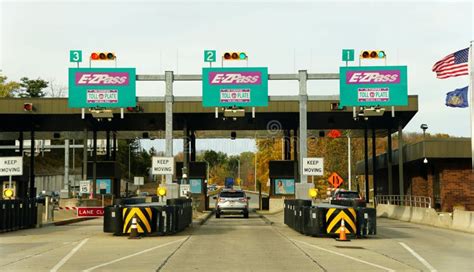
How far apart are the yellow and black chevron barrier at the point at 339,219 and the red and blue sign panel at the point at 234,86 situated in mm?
10460

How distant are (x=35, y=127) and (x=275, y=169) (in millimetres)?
19260

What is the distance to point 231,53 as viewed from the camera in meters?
28.4

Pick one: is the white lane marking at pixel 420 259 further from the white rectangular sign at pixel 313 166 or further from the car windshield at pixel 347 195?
the car windshield at pixel 347 195

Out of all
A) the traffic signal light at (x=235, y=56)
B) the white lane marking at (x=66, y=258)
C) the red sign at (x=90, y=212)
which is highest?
the traffic signal light at (x=235, y=56)

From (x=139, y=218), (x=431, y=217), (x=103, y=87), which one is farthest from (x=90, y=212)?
(x=431, y=217)

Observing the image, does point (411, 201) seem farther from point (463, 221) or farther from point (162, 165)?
point (162, 165)

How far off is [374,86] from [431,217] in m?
6.89

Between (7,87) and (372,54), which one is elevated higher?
(7,87)

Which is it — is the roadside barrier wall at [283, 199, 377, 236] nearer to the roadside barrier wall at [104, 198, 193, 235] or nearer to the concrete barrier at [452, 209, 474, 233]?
the roadside barrier wall at [104, 198, 193, 235]

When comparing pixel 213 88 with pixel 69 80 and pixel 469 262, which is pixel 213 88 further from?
pixel 469 262

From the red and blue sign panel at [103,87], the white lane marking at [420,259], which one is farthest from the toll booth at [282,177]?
the white lane marking at [420,259]

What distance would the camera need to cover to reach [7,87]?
95.3m

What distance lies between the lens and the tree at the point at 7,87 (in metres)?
94.1

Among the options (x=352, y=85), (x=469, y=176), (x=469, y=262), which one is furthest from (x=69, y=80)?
(x=469, y=176)
